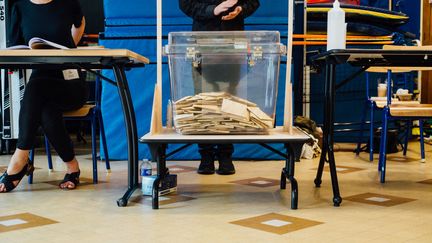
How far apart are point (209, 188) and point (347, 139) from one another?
2.72 metres

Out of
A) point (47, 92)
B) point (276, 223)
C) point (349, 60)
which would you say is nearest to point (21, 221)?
point (47, 92)

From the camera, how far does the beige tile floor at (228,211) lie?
6.71ft

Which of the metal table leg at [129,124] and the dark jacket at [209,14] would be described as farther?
the dark jacket at [209,14]

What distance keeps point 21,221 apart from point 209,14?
4.85ft

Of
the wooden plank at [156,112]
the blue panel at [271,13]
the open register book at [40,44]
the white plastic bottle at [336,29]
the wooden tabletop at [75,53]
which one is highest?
the blue panel at [271,13]

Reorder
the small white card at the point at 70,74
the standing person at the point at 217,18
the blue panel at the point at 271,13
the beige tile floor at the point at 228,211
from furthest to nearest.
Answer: the blue panel at the point at 271,13, the standing person at the point at 217,18, the small white card at the point at 70,74, the beige tile floor at the point at 228,211

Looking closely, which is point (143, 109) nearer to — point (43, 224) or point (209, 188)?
point (209, 188)

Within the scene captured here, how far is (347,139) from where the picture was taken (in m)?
5.41

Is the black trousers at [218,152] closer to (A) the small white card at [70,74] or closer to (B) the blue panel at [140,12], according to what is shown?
(A) the small white card at [70,74]

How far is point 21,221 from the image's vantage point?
2.28 meters

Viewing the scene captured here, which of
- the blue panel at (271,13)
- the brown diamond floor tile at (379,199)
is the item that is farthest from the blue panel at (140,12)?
the brown diamond floor tile at (379,199)

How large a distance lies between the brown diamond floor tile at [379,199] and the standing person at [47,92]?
4.56 feet

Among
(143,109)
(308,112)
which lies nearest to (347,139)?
(308,112)

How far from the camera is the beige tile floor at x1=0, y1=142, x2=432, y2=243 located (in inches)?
80.5
